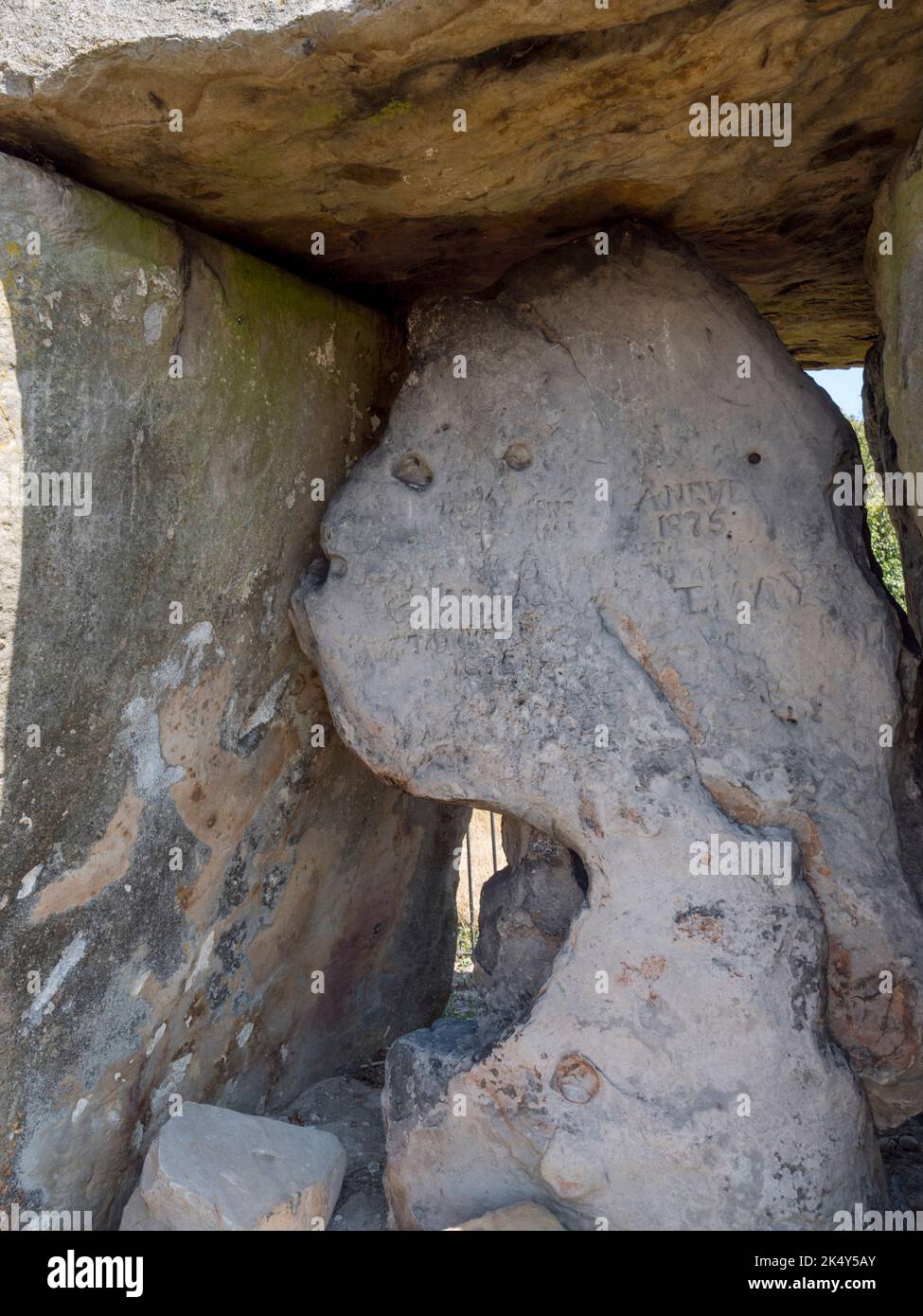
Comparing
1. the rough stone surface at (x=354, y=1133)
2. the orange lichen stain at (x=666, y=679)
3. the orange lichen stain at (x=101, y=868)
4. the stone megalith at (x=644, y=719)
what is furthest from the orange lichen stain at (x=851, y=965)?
the orange lichen stain at (x=101, y=868)

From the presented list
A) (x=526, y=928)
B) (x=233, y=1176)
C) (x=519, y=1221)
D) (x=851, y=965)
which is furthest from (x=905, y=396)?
(x=233, y=1176)

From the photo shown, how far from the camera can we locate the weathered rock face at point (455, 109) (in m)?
1.99

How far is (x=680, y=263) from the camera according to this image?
2.73 meters

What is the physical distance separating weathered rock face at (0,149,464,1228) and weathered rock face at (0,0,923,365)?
0.18m

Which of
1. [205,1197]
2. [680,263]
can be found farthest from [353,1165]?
[680,263]

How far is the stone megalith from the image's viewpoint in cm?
230

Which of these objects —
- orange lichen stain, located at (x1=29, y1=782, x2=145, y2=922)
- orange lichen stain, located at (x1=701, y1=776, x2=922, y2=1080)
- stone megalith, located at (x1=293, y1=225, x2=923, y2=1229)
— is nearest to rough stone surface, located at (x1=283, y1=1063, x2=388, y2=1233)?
stone megalith, located at (x1=293, y1=225, x2=923, y2=1229)

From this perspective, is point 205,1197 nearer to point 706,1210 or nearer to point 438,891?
point 706,1210

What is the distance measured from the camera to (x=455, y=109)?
2.17m

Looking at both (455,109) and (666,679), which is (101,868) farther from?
(455,109)

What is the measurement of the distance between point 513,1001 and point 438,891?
1146 mm

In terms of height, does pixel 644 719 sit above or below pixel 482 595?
below

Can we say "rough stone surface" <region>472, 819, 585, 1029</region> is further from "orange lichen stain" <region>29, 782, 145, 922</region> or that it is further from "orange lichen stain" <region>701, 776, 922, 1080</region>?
"orange lichen stain" <region>29, 782, 145, 922</region>

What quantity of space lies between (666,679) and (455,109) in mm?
1249
